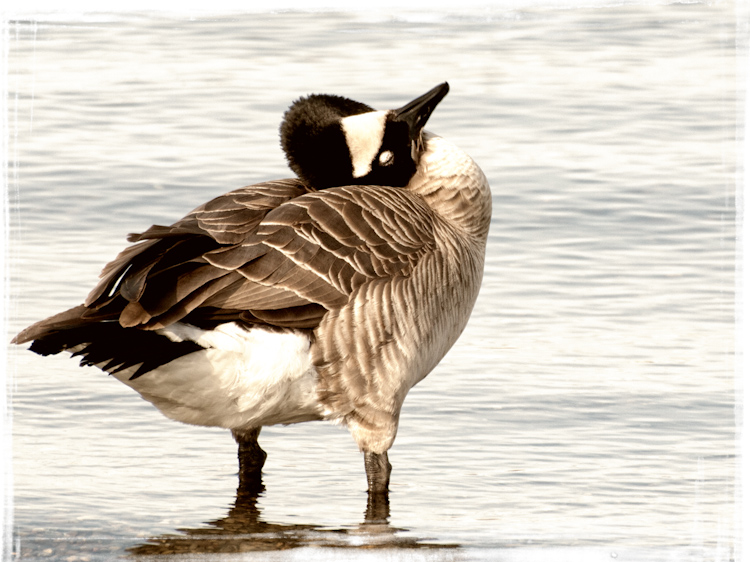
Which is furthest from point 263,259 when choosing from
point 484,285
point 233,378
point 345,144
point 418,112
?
point 484,285

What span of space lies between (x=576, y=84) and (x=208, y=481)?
7.43 metres

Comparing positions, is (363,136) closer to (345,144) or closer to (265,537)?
(345,144)

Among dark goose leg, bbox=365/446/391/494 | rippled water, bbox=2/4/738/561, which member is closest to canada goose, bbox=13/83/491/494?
dark goose leg, bbox=365/446/391/494

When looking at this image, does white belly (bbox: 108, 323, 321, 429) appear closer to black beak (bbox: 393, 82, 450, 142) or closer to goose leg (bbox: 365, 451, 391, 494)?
goose leg (bbox: 365, 451, 391, 494)

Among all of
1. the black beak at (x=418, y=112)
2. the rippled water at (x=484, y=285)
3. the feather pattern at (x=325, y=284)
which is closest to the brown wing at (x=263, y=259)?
the feather pattern at (x=325, y=284)

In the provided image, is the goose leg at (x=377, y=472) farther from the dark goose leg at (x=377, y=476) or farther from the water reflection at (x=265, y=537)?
the water reflection at (x=265, y=537)

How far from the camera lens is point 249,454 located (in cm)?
541

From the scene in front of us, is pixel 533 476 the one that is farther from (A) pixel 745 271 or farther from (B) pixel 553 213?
(B) pixel 553 213

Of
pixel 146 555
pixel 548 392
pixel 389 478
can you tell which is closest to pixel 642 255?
pixel 548 392

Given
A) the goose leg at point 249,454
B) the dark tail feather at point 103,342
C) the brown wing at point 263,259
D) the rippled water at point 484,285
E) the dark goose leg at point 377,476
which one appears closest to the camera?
the dark tail feather at point 103,342

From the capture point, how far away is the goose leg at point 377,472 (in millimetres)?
5211

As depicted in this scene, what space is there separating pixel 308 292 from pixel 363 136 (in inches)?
40.7

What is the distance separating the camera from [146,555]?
4.52 metres

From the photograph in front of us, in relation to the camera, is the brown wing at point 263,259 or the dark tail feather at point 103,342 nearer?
the dark tail feather at point 103,342
